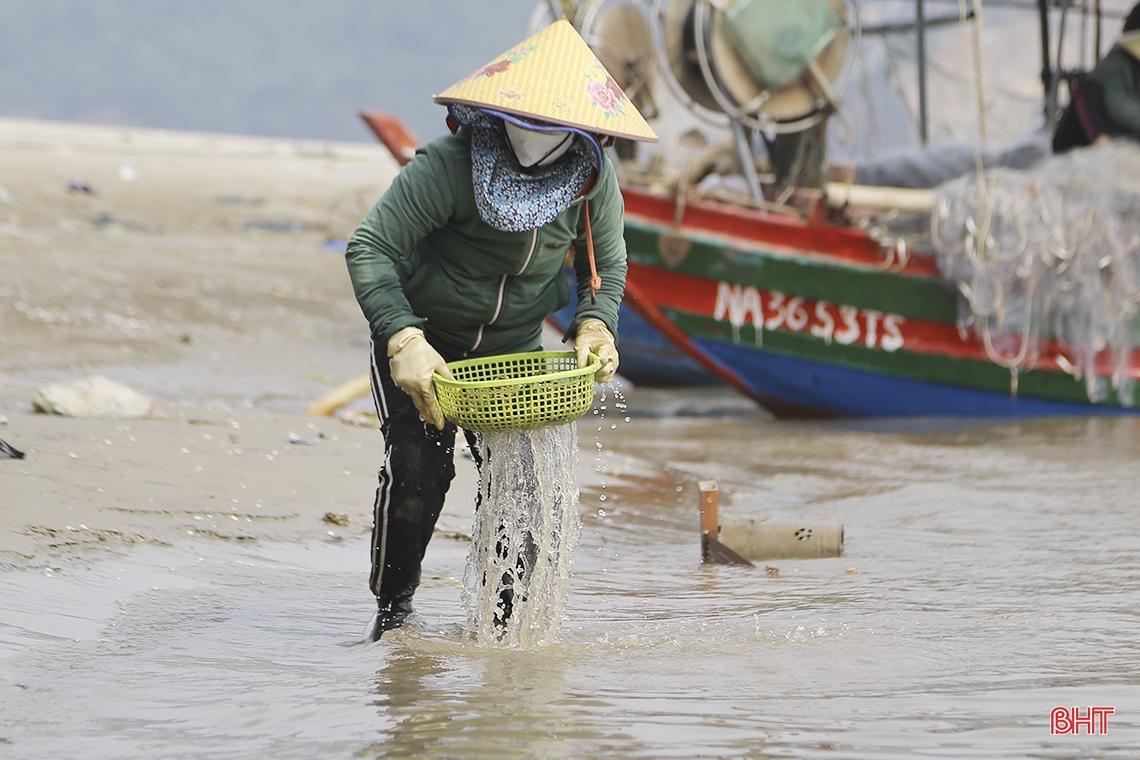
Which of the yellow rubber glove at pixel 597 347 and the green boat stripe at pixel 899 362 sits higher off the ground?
the green boat stripe at pixel 899 362

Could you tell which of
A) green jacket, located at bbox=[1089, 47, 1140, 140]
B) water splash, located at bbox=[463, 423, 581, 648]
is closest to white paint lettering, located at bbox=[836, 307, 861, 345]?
green jacket, located at bbox=[1089, 47, 1140, 140]

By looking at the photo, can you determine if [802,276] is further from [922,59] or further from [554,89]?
[554,89]

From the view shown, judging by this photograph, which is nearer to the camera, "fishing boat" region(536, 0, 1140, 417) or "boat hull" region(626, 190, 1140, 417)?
"fishing boat" region(536, 0, 1140, 417)

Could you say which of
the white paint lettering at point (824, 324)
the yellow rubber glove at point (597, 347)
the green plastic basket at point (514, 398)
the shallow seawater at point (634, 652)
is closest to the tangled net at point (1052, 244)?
the white paint lettering at point (824, 324)

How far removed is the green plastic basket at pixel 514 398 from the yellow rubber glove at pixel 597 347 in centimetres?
5

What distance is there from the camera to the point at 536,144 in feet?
9.77

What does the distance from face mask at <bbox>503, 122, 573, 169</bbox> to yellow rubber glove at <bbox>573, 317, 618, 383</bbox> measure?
1.42ft

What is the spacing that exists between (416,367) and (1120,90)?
645 centimetres

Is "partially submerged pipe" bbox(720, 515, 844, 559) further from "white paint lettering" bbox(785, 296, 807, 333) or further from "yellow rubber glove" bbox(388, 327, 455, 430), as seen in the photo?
"white paint lettering" bbox(785, 296, 807, 333)

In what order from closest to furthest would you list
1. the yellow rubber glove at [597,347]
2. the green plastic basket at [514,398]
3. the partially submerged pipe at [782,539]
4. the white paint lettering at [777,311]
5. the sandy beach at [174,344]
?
1. the green plastic basket at [514,398]
2. the yellow rubber glove at [597,347]
3. the sandy beach at [174,344]
4. the partially submerged pipe at [782,539]
5. the white paint lettering at [777,311]

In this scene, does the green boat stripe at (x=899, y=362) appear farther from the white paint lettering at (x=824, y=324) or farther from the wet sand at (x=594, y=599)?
the wet sand at (x=594, y=599)

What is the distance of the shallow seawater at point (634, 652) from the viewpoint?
2.45 metres

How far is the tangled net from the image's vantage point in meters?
7.57

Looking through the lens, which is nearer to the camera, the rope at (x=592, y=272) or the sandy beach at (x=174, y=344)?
the rope at (x=592, y=272)
